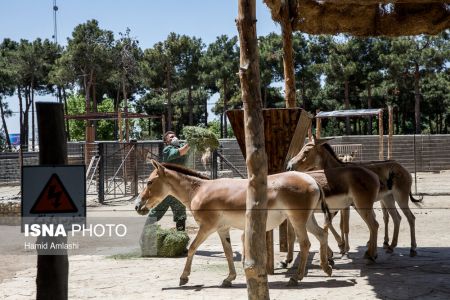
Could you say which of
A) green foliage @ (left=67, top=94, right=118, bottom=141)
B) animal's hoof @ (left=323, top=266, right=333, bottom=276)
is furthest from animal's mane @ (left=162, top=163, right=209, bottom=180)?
green foliage @ (left=67, top=94, right=118, bottom=141)

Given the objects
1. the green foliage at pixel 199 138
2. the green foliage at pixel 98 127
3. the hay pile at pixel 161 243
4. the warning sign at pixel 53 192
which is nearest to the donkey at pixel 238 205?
the hay pile at pixel 161 243

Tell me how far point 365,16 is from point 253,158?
5853 millimetres

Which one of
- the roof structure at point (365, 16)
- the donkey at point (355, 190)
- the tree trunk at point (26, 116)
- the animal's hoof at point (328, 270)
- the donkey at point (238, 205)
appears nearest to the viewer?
the donkey at point (238, 205)

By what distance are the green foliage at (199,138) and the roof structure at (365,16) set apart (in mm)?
7110

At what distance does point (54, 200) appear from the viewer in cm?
387

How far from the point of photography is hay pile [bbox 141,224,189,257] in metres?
10.2

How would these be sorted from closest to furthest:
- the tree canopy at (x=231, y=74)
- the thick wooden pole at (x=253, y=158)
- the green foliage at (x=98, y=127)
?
the thick wooden pole at (x=253, y=158) → the tree canopy at (x=231, y=74) → the green foliage at (x=98, y=127)

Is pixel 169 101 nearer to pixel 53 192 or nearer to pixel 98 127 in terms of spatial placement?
pixel 98 127

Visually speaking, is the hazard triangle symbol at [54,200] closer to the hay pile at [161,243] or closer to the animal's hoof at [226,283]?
the animal's hoof at [226,283]

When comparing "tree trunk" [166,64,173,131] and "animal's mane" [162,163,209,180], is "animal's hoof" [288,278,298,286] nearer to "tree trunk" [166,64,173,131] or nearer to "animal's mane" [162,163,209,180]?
"animal's mane" [162,163,209,180]

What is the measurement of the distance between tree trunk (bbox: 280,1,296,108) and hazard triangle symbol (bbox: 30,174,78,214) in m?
7.12

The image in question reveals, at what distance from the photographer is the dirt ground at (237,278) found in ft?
24.2

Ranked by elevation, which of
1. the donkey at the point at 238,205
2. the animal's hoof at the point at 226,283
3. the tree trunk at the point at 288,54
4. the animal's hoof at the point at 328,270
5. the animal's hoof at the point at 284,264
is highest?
the tree trunk at the point at 288,54

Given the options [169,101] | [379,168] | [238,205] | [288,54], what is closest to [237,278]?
[238,205]
